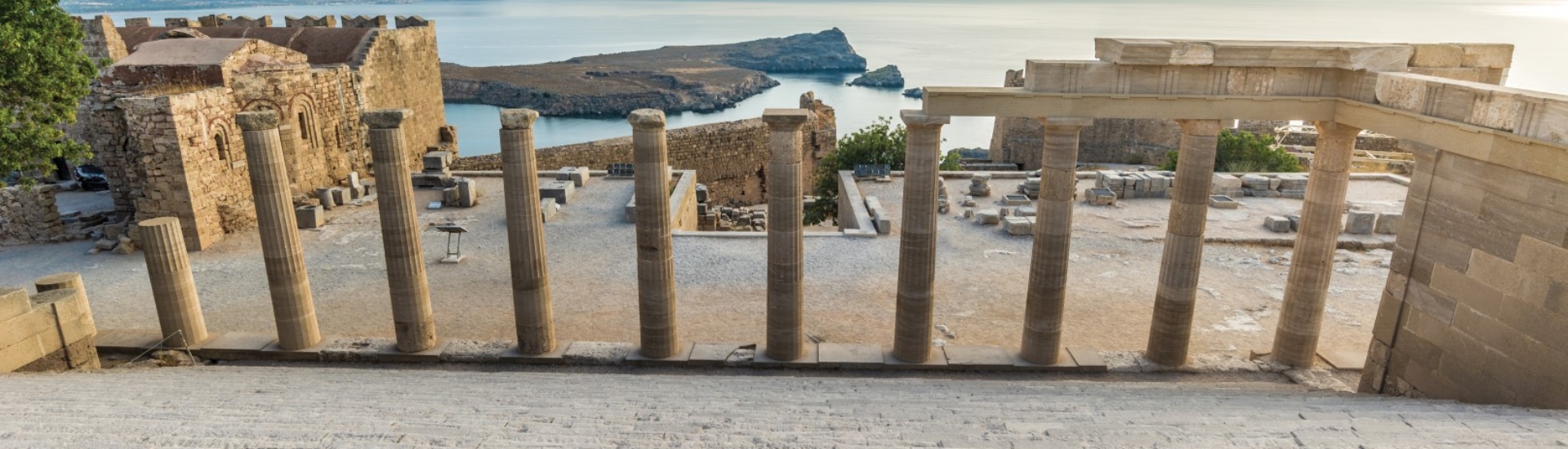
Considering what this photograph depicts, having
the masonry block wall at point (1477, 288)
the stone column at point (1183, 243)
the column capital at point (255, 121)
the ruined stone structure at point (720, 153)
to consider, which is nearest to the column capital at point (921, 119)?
the stone column at point (1183, 243)

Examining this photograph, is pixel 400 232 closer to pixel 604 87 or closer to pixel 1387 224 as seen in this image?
pixel 1387 224

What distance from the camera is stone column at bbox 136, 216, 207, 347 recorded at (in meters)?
10.9

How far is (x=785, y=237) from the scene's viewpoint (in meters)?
10.1

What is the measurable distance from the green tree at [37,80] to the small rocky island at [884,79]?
10637 centimetres

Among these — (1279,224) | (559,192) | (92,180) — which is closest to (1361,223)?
(1279,224)

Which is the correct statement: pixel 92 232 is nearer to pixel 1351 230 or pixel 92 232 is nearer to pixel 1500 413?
pixel 1500 413

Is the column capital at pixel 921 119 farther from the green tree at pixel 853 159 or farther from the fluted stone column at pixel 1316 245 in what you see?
the green tree at pixel 853 159

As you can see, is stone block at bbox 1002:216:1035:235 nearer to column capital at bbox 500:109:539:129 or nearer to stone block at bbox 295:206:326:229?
column capital at bbox 500:109:539:129

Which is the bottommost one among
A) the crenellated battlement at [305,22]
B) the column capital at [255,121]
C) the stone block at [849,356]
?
the stone block at [849,356]

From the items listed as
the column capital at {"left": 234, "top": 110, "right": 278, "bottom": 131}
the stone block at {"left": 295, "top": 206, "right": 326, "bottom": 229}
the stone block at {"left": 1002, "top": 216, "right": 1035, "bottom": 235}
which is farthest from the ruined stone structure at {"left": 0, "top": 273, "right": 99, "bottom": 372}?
the stone block at {"left": 1002, "top": 216, "right": 1035, "bottom": 235}

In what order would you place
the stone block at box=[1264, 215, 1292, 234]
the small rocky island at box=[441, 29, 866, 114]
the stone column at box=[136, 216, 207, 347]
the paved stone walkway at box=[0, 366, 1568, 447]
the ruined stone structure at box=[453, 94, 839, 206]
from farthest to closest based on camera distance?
the small rocky island at box=[441, 29, 866, 114] → the ruined stone structure at box=[453, 94, 839, 206] → the stone block at box=[1264, 215, 1292, 234] → the stone column at box=[136, 216, 207, 347] → the paved stone walkway at box=[0, 366, 1568, 447]

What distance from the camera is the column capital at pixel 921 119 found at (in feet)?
29.9

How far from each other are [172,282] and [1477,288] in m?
15.1

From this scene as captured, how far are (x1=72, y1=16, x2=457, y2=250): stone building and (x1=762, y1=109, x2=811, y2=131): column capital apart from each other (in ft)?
43.9
